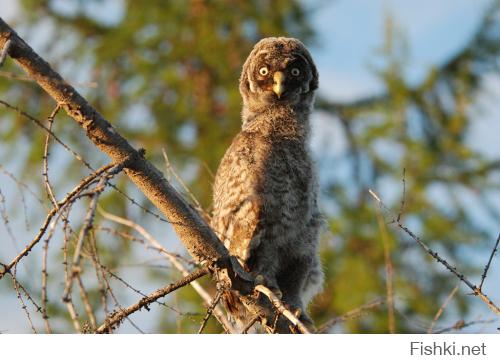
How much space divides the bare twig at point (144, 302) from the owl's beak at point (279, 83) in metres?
1.55

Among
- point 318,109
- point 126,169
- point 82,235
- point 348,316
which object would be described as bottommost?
point 82,235

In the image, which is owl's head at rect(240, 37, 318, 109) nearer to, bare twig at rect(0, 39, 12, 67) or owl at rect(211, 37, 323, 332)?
owl at rect(211, 37, 323, 332)

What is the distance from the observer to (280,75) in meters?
4.44

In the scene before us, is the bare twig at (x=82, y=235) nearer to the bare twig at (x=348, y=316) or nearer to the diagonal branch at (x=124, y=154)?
the diagonal branch at (x=124, y=154)

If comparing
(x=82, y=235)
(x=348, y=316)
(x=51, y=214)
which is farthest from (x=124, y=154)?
(x=348, y=316)

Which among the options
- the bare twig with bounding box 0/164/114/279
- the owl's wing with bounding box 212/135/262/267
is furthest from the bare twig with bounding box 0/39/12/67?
the owl's wing with bounding box 212/135/262/267

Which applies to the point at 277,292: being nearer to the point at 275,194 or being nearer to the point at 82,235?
the point at 275,194

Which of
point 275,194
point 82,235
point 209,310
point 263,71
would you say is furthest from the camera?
point 263,71

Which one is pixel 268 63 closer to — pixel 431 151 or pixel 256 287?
pixel 256 287

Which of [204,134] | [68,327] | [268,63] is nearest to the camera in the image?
[268,63]

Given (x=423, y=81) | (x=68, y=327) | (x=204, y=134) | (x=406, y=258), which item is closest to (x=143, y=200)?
(x=204, y=134)

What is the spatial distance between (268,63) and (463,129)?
30.6 feet

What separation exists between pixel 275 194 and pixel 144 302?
1.22 m

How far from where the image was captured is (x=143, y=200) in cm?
1195
